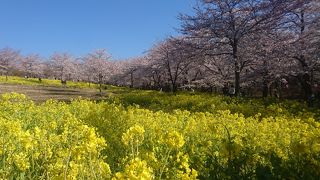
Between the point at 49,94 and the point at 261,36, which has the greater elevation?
the point at 261,36

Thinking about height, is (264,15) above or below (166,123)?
above

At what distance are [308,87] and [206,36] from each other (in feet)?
21.5

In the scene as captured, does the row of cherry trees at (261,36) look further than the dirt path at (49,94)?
No

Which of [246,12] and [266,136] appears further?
[246,12]

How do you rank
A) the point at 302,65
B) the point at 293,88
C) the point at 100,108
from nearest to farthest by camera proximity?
the point at 100,108
the point at 302,65
the point at 293,88

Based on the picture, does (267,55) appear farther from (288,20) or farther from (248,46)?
(288,20)

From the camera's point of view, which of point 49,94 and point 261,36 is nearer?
point 261,36

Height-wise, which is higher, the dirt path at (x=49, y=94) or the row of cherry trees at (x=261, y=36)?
the row of cherry trees at (x=261, y=36)

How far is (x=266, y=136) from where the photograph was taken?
699cm

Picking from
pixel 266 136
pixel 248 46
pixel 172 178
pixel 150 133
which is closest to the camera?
pixel 172 178

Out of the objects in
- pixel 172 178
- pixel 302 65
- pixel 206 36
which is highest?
pixel 206 36

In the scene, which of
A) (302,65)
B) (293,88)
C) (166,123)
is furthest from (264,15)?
(293,88)

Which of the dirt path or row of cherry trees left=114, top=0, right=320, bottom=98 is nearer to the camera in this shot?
row of cherry trees left=114, top=0, right=320, bottom=98

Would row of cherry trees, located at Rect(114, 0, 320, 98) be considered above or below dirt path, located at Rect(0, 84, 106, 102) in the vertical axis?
above
